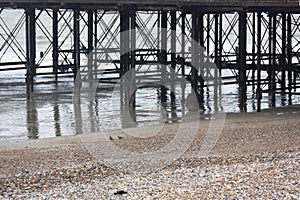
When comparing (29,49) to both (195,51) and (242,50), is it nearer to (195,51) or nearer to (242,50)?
(195,51)

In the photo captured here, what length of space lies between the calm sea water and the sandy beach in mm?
1636

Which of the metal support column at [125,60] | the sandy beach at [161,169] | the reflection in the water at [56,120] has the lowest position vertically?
the reflection in the water at [56,120]

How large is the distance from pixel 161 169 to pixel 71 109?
10.2 metres

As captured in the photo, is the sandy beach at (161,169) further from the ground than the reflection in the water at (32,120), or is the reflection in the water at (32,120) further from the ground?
the sandy beach at (161,169)

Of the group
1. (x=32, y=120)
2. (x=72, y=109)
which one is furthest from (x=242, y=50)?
(x=32, y=120)

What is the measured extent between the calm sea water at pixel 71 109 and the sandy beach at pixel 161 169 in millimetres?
1636

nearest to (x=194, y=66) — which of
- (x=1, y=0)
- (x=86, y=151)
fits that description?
(x=1, y=0)

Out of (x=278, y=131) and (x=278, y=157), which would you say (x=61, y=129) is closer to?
(x=278, y=131)

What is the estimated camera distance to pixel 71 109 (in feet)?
77.9

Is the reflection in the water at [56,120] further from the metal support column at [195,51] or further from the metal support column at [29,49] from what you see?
the metal support column at [195,51]

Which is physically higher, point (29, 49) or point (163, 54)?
point (29, 49)

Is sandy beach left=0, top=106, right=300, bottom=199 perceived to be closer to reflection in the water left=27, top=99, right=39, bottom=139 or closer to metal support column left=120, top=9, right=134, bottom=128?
reflection in the water left=27, top=99, right=39, bottom=139

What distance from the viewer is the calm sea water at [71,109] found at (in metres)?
20.3

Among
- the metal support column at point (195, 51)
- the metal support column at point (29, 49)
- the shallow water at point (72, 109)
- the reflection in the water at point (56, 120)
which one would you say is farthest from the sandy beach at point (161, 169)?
the metal support column at point (29, 49)
